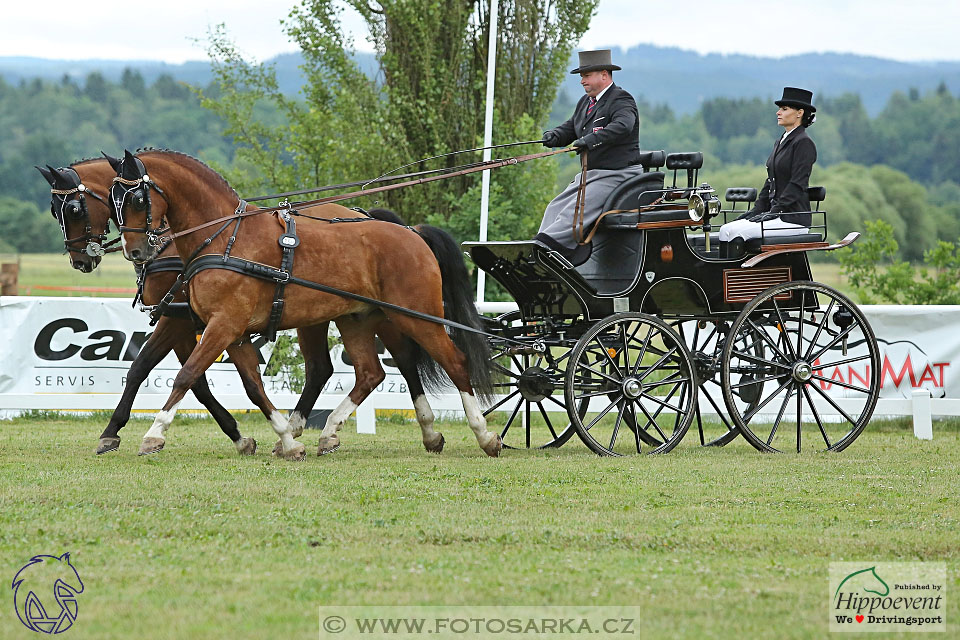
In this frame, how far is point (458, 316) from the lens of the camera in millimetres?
8148

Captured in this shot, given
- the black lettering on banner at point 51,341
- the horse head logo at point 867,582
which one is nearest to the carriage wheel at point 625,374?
the horse head logo at point 867,582

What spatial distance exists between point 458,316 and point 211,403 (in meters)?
1.99

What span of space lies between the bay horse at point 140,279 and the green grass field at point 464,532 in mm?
436

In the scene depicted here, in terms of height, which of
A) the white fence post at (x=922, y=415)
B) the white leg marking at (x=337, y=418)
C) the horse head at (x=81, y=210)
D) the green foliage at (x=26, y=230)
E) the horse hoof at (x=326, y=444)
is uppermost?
the horse head at (x=81, y=210)

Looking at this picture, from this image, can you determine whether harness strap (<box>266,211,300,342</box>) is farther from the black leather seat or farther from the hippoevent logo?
the hippoevent logo

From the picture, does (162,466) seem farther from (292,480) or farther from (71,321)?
(71,321)

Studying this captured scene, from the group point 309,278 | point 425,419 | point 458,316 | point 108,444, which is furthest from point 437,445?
point 108,444

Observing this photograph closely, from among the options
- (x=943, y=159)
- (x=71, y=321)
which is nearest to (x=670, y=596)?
(x=71, y=321)

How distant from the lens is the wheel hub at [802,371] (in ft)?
26.8

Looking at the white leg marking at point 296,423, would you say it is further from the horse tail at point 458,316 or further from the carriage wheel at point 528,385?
the carriage wheel at point 528,385

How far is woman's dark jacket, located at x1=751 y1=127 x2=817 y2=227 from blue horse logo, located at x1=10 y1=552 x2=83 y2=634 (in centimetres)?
564

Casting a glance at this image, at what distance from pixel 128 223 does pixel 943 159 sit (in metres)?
102

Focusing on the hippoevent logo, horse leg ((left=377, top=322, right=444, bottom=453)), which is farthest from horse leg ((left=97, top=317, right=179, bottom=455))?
the hippoevent logo

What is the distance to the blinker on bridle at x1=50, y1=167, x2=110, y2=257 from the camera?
23.5 ft
